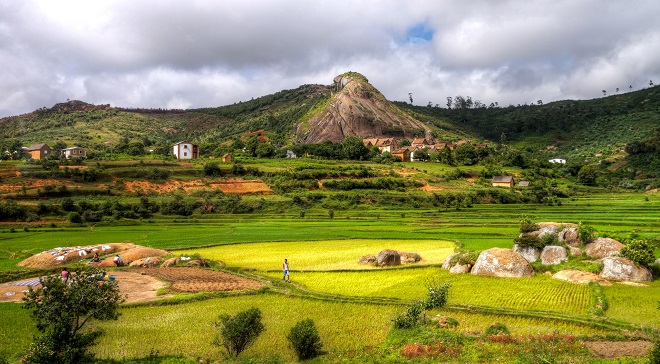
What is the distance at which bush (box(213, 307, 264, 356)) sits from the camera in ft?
59.2

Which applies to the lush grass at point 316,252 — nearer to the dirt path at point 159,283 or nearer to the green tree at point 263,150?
the dirt path at point 159,283

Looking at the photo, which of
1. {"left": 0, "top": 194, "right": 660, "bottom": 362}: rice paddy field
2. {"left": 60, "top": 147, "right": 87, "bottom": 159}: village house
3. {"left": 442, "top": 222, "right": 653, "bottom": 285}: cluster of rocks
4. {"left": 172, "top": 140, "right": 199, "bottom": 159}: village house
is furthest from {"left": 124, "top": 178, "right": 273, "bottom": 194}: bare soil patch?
{"left": 442, "top": 222, "right": 653, "bottom": 285}: cluster of rocks

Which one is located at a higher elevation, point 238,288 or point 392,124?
point 392,124

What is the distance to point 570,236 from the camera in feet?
117

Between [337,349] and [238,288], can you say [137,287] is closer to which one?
[238,288]

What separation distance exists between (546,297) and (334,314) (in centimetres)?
1296

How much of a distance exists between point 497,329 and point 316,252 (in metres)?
25.2

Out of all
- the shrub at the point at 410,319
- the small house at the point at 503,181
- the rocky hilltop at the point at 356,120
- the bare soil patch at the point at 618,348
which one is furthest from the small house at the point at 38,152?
the bare soil patch at the point at 618,348

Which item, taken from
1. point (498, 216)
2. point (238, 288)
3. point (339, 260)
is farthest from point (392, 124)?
point (238, 288)

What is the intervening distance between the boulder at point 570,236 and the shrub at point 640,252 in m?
5.05

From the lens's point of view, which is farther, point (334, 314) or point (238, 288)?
point (238, 288)

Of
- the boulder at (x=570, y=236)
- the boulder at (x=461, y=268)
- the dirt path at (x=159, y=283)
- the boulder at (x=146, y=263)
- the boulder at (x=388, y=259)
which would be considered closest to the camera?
the dirt path at (x=159, y=283)

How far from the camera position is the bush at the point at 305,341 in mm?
17922

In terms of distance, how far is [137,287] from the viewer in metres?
29.7
